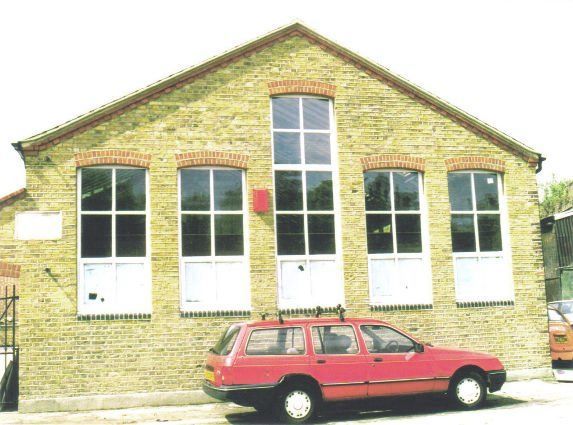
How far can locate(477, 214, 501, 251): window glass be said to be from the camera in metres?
14.5

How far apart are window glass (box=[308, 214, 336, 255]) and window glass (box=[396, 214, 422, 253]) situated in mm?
1512

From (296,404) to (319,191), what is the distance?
5.13 metres

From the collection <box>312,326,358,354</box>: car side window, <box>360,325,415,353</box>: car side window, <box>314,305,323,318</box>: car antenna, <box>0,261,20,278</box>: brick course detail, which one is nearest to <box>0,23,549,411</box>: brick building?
<box>314,305,323,318</box>: car antenna

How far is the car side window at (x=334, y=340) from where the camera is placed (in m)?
10.4

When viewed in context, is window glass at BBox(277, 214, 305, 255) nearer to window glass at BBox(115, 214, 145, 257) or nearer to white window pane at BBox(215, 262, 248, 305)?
white window pane at BBox(215, 262, 248, 305)

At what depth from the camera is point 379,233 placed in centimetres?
A: 1388

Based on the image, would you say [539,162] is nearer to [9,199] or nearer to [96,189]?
[96,189]

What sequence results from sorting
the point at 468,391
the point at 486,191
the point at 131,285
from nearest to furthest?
the point at 468,391 → the point at 131,285 → the point at 486,191

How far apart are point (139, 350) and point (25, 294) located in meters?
2.38

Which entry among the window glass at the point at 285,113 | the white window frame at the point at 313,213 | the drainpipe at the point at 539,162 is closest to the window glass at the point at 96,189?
the white window frame at the point at 313,213

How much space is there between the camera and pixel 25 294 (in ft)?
39.3

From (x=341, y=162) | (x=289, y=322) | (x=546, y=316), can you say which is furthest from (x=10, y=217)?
(x=546, y=316)

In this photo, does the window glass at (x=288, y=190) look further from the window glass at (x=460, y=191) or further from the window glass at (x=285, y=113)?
the window glass at (x=460, y=191)

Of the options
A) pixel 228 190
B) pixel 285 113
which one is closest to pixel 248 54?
pixel 285 113
